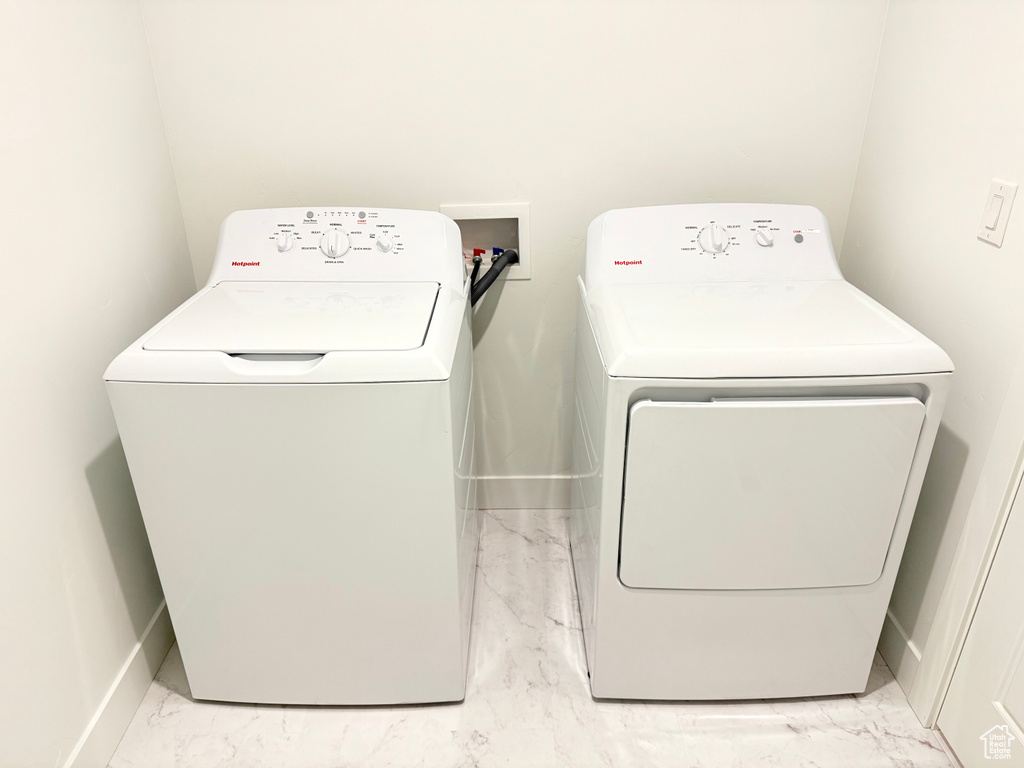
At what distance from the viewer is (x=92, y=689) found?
4.05ft

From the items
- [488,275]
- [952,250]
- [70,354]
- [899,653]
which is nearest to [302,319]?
[70,354]

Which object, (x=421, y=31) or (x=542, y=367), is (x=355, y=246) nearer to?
(x=421, y=31)

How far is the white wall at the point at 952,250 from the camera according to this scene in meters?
1.08

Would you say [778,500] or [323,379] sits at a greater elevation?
[323,379]

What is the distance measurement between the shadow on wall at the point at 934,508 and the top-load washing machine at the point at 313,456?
2.98 feet

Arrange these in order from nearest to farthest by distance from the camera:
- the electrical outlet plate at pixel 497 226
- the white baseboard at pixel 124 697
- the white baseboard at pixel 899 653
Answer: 1. the white baseboard at pixel 124 697
2. the white baseboard at pixel 899 653
3. the electrical outlet plate at pixel 497 226

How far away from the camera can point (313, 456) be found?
1.09m

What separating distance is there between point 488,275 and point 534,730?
38.7 inches

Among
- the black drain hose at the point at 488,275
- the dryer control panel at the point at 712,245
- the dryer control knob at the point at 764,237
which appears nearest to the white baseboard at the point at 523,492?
the black drain hose at the point at 488,275

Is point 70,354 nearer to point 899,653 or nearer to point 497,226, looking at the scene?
point 497,226

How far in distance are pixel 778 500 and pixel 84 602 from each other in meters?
1.24

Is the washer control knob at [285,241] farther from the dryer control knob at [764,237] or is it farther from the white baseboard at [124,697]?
the dryer control knob at [764,237]

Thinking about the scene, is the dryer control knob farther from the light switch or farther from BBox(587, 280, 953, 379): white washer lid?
the light switch

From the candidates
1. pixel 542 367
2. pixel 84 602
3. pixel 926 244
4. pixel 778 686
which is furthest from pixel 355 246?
pixel 778 686
